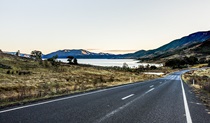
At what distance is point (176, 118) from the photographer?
661 cm

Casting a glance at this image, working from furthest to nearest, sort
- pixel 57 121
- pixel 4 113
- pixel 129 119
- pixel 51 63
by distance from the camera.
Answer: pixel 51 63 < pixel 4 113 < pixel 129 119 < pixel 57 121

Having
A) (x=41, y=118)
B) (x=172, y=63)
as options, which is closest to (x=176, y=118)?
(x=41, y=118)

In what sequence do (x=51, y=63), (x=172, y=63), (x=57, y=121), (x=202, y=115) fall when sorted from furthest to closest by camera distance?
(x=172, y=63)
(x=51, y=63)
(x=202, y=115)
(x=57, y=121)

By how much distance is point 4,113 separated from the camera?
659 cm

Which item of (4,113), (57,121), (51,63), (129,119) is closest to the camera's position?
(57,121)

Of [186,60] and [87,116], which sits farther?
[186,60]

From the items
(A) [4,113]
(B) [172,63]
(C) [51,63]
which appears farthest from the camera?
(B) [172,63]

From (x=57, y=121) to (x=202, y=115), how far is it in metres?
5.35

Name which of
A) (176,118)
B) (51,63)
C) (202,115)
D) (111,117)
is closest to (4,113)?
(111,117)

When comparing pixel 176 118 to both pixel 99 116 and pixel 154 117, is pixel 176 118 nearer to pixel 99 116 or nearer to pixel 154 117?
pixel 154 117

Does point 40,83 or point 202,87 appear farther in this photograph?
point 40,83

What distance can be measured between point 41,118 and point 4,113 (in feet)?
5.29

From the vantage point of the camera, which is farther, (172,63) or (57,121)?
(172,63)

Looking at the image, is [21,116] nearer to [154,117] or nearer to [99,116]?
[99,116]
